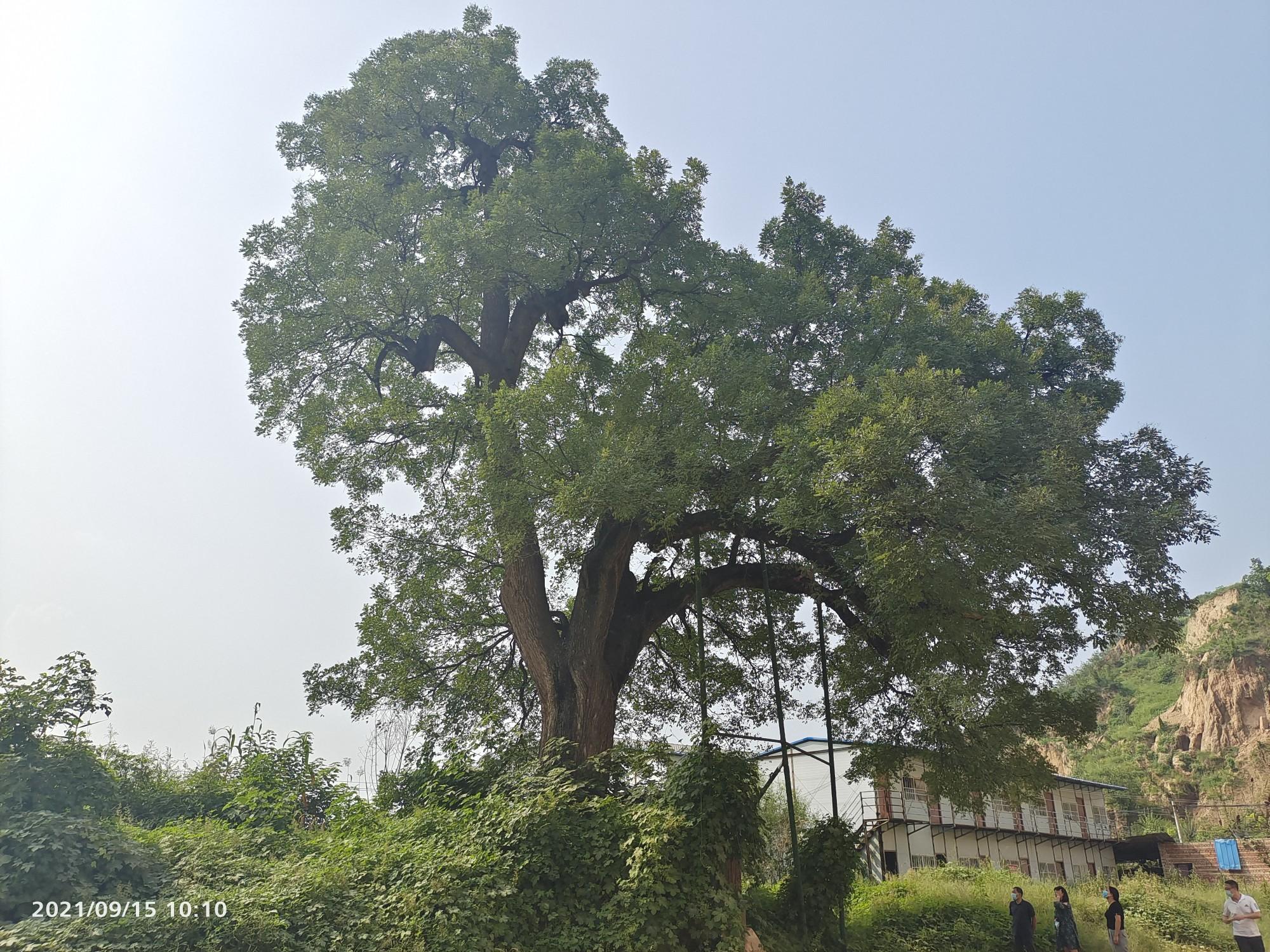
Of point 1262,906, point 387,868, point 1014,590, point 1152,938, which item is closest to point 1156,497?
point 1014,590

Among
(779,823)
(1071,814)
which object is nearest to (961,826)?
(779,823)

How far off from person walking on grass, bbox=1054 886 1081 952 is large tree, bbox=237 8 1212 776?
2188mm

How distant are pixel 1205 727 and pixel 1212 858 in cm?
1748

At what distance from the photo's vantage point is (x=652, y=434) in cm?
1019

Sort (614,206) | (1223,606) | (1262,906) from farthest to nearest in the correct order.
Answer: (1223,606) → (1262,906) → (614,206)

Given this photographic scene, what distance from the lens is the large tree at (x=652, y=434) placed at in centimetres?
969

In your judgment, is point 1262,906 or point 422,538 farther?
point 1262,906

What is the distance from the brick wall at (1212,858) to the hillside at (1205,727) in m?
5.38

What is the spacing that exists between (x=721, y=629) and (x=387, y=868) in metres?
8.27

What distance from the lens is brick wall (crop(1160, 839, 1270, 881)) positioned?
2828cm

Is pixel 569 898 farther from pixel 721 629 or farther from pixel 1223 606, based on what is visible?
pixel 1223 606

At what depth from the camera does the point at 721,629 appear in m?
14.8

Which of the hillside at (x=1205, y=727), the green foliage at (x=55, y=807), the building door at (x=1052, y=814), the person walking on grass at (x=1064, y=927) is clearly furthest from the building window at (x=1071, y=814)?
the green foliage at (x=55, y=807)

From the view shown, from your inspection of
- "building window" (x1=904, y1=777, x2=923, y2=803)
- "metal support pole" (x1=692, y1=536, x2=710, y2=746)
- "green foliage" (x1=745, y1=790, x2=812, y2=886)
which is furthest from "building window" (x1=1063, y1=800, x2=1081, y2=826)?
"metal support pole" (x1=692, y1=536, x2=710, y2=746)
